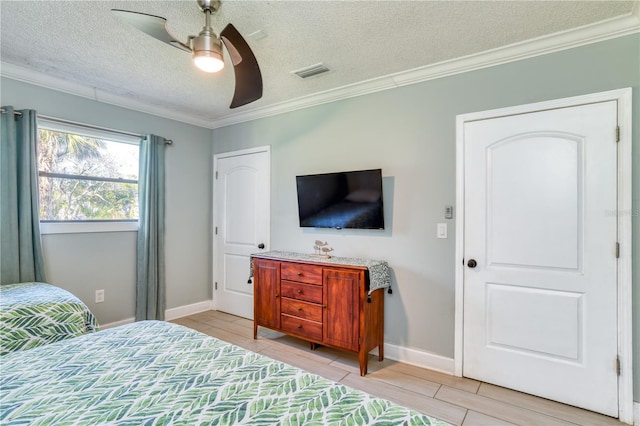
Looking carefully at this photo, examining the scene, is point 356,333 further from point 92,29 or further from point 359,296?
point 92,29

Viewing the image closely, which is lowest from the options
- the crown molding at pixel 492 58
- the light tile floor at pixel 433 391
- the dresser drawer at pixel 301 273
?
the light tile floor at pixel 433 391

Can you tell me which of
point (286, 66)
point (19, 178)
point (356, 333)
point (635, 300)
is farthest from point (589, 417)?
point (19, 178)

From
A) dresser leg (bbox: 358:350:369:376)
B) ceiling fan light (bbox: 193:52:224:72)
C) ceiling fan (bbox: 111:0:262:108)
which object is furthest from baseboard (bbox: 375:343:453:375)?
ceiling fan light (bbox: 193:52:224:72)

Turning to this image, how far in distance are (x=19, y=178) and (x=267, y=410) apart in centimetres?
318

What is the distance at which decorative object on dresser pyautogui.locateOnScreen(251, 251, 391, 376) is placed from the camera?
2.62 m

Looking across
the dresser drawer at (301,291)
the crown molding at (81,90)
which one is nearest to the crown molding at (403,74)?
the crown molding at (81,90)

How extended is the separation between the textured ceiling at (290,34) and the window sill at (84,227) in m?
1.38

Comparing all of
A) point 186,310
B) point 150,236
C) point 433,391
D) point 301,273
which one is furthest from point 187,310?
point 433,391

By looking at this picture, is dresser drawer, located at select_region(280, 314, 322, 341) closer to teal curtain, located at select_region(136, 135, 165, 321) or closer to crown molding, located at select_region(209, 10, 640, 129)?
teal curtain, located at select_region(136, 135, 165, 321)

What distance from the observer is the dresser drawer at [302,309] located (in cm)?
286

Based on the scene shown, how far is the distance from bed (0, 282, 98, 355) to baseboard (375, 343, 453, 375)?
2.42 meters

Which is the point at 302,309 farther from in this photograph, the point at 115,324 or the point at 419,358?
the point at 115,324

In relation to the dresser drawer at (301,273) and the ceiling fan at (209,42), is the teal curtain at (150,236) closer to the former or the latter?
the dresser drawer at (301,273)

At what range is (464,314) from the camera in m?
2.56
